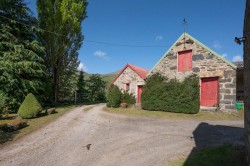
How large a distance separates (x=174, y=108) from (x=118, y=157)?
977 cm

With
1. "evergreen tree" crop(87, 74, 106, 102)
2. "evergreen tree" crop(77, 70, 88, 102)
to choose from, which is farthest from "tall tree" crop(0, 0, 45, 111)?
"evergreen tree" crop(87, 74, 106, 102)

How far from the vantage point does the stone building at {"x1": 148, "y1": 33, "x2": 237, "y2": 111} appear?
14.1m

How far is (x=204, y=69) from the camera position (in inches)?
595

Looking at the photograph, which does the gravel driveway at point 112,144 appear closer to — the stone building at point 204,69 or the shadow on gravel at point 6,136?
the shadow on gravel at point 6,136

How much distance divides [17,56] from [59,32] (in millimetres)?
6017

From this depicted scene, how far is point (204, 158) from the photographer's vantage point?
5797mm

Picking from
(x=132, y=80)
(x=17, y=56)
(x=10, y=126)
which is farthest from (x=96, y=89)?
(x=10, y=126)

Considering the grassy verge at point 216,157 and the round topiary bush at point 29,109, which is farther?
the round topiary bush at point 29,109

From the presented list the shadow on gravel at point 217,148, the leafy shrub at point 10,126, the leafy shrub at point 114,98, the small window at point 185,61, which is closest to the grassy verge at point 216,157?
the shadow on gravel at point 217,148

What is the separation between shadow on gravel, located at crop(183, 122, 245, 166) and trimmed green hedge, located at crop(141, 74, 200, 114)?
5500 mm

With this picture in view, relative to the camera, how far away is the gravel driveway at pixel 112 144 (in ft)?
20.2

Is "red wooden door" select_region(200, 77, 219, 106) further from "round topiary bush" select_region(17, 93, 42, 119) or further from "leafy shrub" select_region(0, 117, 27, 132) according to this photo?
"leafy shrub" select_region(0, 117, 27, 132)

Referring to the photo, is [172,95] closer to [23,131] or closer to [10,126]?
[23,131]

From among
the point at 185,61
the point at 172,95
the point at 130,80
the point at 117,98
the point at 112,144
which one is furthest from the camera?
the point at 130,80
